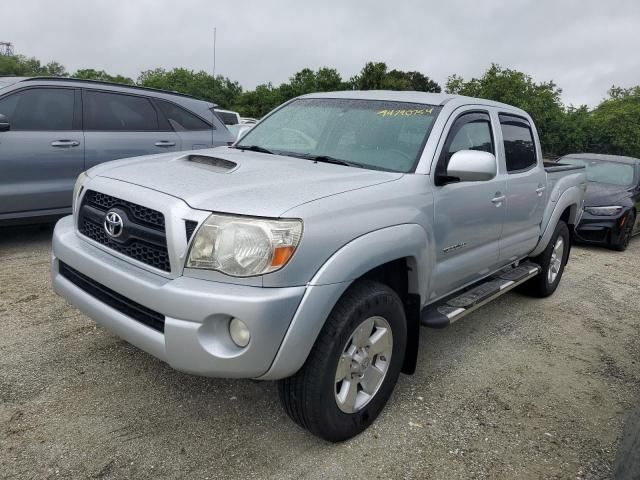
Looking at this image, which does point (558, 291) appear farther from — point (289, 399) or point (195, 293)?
point (195, 293)

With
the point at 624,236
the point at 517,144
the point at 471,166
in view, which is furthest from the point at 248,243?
the point at 624,236

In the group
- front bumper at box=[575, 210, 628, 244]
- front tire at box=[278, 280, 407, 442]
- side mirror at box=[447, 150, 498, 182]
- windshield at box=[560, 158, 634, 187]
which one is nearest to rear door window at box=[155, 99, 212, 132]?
side mirror at box=[447, 150, 498, 182]

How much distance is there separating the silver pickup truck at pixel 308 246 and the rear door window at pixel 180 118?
2990mm

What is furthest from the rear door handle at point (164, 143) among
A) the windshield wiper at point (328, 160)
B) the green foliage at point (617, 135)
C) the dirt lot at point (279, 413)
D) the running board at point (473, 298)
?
the green foliage at point (617, 135)

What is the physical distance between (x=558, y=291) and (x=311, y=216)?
437 centimetres

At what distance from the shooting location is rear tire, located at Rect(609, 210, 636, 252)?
829cm

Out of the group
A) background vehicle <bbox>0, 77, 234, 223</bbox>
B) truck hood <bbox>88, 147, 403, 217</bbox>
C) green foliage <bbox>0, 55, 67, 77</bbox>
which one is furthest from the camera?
green foliage <bbox>0, 55, 67, 77</bbox>

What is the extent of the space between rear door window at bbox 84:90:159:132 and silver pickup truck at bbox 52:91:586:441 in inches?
108

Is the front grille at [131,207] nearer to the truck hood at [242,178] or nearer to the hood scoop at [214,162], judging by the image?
the truck hood at [242,178]

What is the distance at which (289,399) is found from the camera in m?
2.52

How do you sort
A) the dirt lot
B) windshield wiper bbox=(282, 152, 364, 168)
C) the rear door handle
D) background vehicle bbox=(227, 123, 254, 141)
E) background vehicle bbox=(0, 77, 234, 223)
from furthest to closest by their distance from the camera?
1. the rear door handle
2. background vehicle bbox=(0, 77, 234, 223)
3. background vehicle bbox=(227, 123, 254, 141)
4. windshield wiper bbox=(282, 152, 364, 168)
5. the dirt lot

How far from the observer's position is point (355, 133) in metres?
3.46

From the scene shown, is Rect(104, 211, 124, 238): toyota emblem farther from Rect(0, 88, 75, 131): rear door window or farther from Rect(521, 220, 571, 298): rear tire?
Rect(521, 220, 571, 298): rear tire

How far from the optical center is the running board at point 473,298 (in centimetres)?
320
